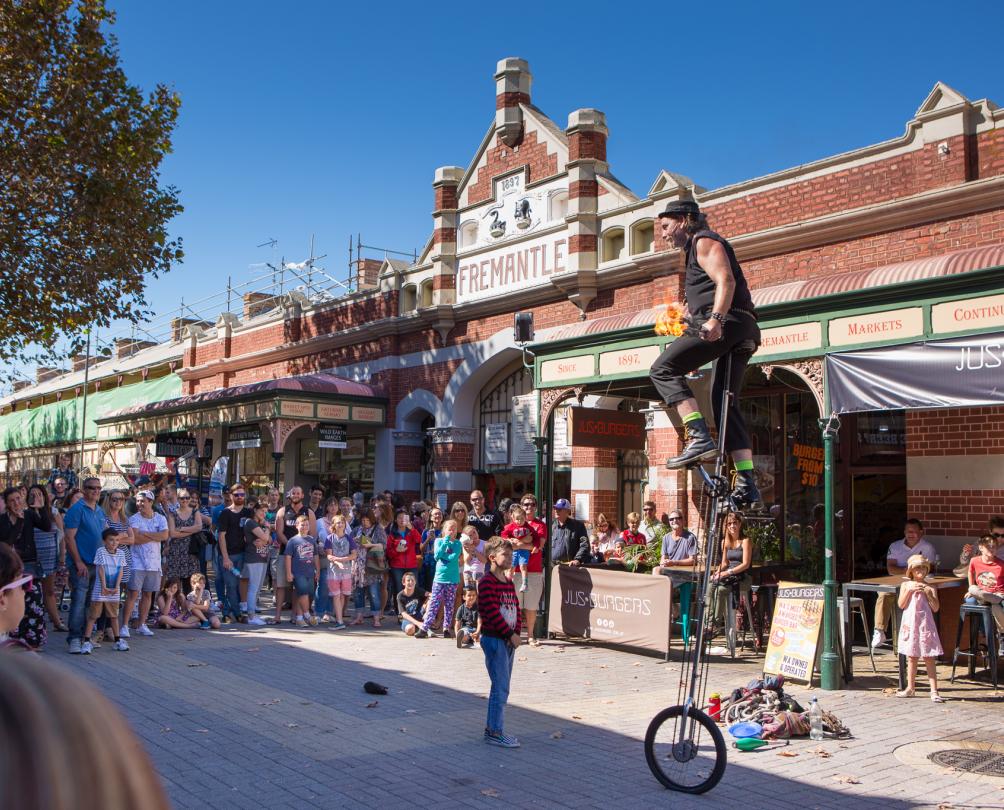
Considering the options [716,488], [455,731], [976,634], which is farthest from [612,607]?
[716,488]

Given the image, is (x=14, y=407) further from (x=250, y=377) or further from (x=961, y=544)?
(x=961, y=544)

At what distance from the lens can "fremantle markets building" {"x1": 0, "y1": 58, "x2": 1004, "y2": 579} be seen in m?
12.7

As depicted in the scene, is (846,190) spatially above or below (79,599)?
above

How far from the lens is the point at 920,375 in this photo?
10031mm

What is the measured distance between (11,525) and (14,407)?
4809cm

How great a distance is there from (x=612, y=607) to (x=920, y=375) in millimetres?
5277

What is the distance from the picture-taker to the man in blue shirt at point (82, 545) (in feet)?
39.8

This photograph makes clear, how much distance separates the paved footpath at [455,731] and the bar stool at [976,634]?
393 mm

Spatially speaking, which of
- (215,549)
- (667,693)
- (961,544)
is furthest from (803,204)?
(215,549)

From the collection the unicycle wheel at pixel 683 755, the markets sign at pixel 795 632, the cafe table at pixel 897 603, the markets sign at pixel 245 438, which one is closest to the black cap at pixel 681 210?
the unicycle wheel at pixel 683 755

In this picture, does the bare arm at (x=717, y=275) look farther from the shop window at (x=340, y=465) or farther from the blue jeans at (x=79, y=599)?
the shop window at (x=340, y=465)

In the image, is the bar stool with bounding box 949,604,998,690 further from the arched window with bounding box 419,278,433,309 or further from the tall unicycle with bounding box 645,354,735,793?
the arched window with bounding box 419,278,433,309

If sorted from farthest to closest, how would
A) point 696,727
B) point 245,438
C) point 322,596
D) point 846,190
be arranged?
point 245,438
point 322,596
point 846,190
point 696,727

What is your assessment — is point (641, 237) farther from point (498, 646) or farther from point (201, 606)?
point (498, 646)
